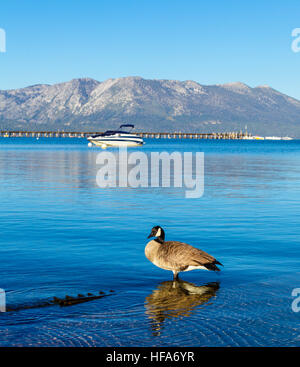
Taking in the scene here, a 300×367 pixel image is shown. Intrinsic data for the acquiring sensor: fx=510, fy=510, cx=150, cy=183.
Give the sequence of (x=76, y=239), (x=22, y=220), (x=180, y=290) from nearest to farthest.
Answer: (x=180, y=290) < (x=76, y=239) < (x=22, y=220)

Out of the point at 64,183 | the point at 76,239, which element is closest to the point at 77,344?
the point at 76,239

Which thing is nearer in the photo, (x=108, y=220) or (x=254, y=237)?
(x=254, y=237)

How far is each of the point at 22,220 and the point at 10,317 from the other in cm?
1331

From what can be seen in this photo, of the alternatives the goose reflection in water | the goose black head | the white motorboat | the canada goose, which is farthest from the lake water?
the white motorboat

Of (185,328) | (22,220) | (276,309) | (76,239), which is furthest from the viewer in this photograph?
(22,220)

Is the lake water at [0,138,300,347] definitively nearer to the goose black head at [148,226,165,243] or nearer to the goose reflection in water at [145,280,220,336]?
the goose reflection in water at [145,280,220,336]

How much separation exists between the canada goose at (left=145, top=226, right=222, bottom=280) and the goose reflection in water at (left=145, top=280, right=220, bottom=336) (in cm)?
46

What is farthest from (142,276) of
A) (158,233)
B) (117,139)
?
(117,139)

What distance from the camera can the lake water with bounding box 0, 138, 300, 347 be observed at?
9.42 metres

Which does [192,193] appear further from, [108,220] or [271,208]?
[108,220]

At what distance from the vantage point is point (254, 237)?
63.6 ft

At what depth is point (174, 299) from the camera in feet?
37.9

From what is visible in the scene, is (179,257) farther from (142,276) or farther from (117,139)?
(117,139)

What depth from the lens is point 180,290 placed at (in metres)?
12.3
